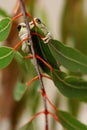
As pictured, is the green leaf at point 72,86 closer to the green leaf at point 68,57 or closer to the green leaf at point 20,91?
the green leaf at point 68,57

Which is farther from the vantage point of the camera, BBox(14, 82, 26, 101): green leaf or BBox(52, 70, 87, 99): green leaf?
BBox(14, 82, 26, 101): green leaf

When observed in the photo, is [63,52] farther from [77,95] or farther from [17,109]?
[17,109]

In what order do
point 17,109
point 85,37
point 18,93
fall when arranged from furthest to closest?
point 17,109
point 85,37
point 18,93

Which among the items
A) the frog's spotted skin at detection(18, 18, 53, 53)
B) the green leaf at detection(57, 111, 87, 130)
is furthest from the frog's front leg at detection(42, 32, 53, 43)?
the green leaf at detection(57, 111, 87, 130)

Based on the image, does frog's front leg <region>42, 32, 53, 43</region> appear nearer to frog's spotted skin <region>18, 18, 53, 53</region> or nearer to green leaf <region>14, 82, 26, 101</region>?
frog's spotted skin <region>18, 18, 53, 53</region>

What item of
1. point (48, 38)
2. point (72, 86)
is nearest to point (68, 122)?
point (72, 86)

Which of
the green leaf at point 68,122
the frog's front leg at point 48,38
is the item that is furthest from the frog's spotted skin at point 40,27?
the green leaf at point 68,122

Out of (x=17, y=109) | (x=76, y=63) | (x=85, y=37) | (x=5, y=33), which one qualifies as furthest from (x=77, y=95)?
(x=17, y=109)

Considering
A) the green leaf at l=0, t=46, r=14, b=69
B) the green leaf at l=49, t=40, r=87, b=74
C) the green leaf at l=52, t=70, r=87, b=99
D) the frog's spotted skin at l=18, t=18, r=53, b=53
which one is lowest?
the green leaf at l=52, t=70, r=87, b=99
